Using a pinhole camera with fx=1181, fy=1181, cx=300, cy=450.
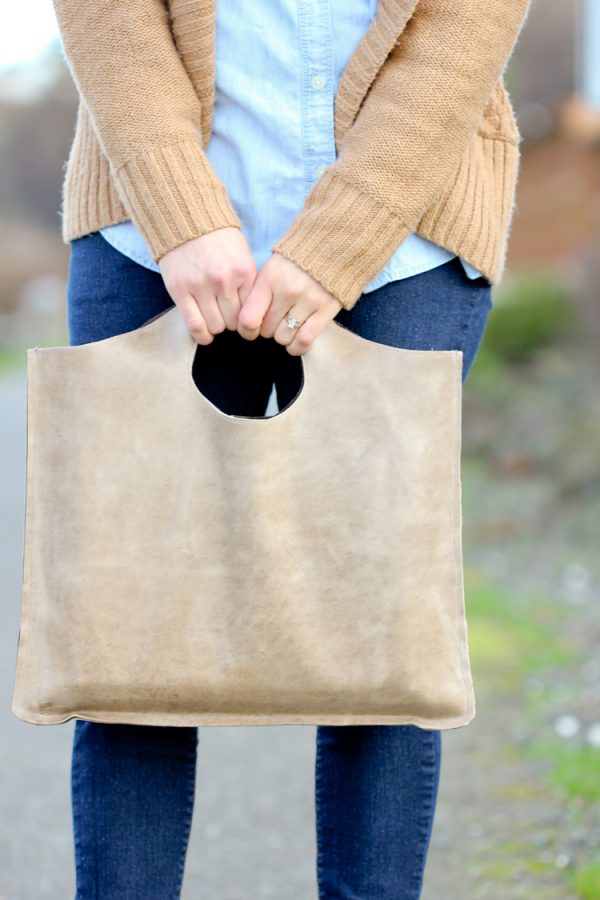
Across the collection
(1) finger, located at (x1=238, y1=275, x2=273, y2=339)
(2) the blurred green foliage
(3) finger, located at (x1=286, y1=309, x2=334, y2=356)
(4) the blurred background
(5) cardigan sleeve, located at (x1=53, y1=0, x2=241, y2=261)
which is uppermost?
(5) cardigan sleeve, located at (x1=53, y1=0, x2=241, y2=261)

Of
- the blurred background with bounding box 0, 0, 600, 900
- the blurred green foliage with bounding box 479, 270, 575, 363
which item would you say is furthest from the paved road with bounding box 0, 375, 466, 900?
the blurred green foliage with bounding box 479, 270, 575, 363

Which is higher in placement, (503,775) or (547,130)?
(503,775)

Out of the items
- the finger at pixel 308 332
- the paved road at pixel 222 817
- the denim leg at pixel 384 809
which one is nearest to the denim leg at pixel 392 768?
the denim leg at pixel 384 809

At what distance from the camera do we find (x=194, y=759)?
1.54 meters

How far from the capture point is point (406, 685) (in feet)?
4.53

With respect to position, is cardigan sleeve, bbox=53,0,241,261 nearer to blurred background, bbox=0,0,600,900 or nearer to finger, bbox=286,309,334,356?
finger, bbox=286,309,334,356

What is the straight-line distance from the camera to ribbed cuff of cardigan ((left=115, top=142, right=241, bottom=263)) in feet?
4.54

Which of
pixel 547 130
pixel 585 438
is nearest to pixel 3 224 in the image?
pixel 547 130

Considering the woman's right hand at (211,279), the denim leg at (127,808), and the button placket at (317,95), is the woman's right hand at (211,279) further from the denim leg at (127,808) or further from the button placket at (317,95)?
the denim leg at (127,808)

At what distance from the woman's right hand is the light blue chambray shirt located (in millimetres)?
99

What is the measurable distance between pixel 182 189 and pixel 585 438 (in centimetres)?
501

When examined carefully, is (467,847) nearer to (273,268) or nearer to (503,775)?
(503,775)

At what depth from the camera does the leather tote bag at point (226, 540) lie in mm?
1360

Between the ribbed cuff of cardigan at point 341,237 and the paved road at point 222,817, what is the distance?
142cm
